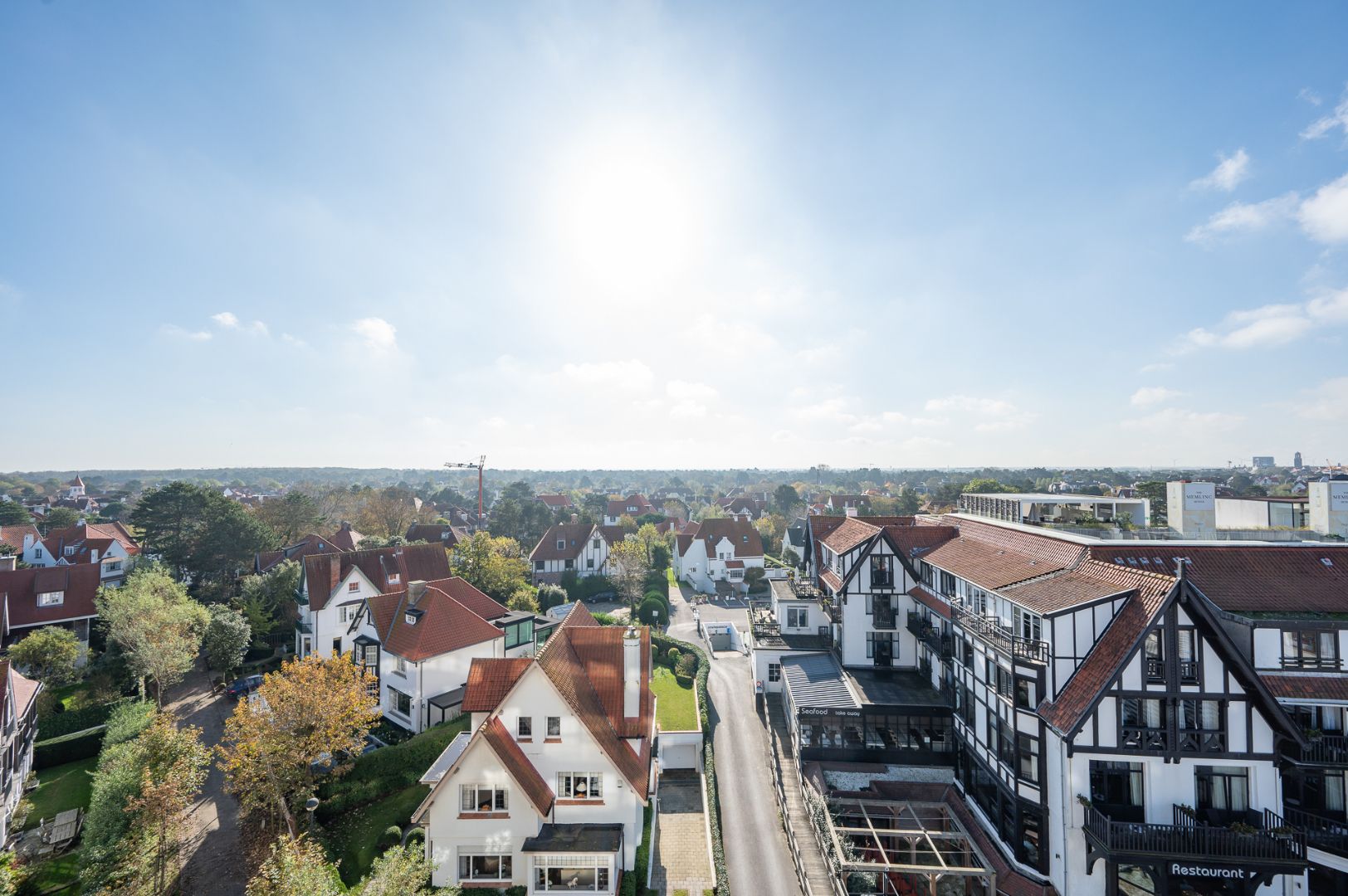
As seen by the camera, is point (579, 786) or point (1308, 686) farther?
point (579, 786)

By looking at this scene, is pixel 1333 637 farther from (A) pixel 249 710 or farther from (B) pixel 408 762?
(A) pixel 249 710

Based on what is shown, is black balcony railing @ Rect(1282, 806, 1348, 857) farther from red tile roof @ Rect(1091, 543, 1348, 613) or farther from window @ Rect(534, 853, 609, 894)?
window @ Rect(534, 853, 609, 894)

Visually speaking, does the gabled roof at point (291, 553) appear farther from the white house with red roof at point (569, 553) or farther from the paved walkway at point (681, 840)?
the paved walkway at point (681, 840)

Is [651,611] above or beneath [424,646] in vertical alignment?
beneath

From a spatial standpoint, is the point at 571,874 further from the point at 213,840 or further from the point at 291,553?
the point at 291,553

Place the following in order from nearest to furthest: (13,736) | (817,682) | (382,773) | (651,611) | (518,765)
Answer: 1. (518,765)
2. (13,736)
3. (382,773)
4. (817,682)
5. (651,611)

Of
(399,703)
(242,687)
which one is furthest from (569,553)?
(399,703)

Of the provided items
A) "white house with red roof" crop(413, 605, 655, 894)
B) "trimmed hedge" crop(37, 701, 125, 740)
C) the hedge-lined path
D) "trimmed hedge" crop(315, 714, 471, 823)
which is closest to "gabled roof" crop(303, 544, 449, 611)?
the hedge-lined path
